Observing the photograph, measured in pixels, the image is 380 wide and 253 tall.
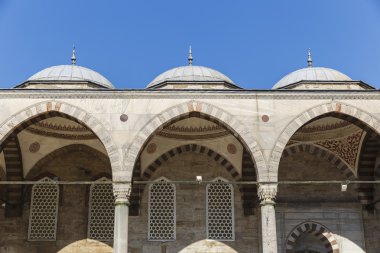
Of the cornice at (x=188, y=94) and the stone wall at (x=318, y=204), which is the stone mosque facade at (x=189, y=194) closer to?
the stone wall at (x=318, y=204)

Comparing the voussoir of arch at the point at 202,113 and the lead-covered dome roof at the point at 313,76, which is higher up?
the lead-covered dome roof at the point at 313,76

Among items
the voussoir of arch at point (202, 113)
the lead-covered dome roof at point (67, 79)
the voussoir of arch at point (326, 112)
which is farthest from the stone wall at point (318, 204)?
the lead-covered dome roof at point (67, 79)

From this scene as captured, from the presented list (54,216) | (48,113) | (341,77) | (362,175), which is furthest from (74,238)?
(341,77)

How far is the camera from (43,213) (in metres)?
15.5

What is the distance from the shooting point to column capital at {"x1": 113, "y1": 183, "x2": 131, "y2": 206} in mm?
12227

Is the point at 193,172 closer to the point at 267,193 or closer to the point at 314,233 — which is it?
the point at 314,233

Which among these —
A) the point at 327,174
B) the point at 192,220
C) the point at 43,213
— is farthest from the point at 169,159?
the point at 327,174

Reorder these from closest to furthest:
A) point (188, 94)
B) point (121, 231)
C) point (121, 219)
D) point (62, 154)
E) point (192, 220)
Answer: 1. point (121, 231)
2. point (121, 219)
3. point (188, 94)
4. point (192, 220)
5. point (62, 154)

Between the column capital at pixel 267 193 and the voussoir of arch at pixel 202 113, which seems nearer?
Result: the column capital at pixel 267 193

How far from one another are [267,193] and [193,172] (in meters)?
3.93

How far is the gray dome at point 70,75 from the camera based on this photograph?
16859 mm

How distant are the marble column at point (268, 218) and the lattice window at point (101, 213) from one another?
488 centimetres

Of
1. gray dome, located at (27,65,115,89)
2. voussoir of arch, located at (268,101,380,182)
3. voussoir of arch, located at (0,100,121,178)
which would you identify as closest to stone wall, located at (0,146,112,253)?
gray dome, located at (27,65,115,89)

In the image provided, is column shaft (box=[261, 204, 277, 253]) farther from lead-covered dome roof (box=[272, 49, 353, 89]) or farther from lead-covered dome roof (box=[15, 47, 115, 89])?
lead-covered dome roof (box=[15, 47, 115, 89])
